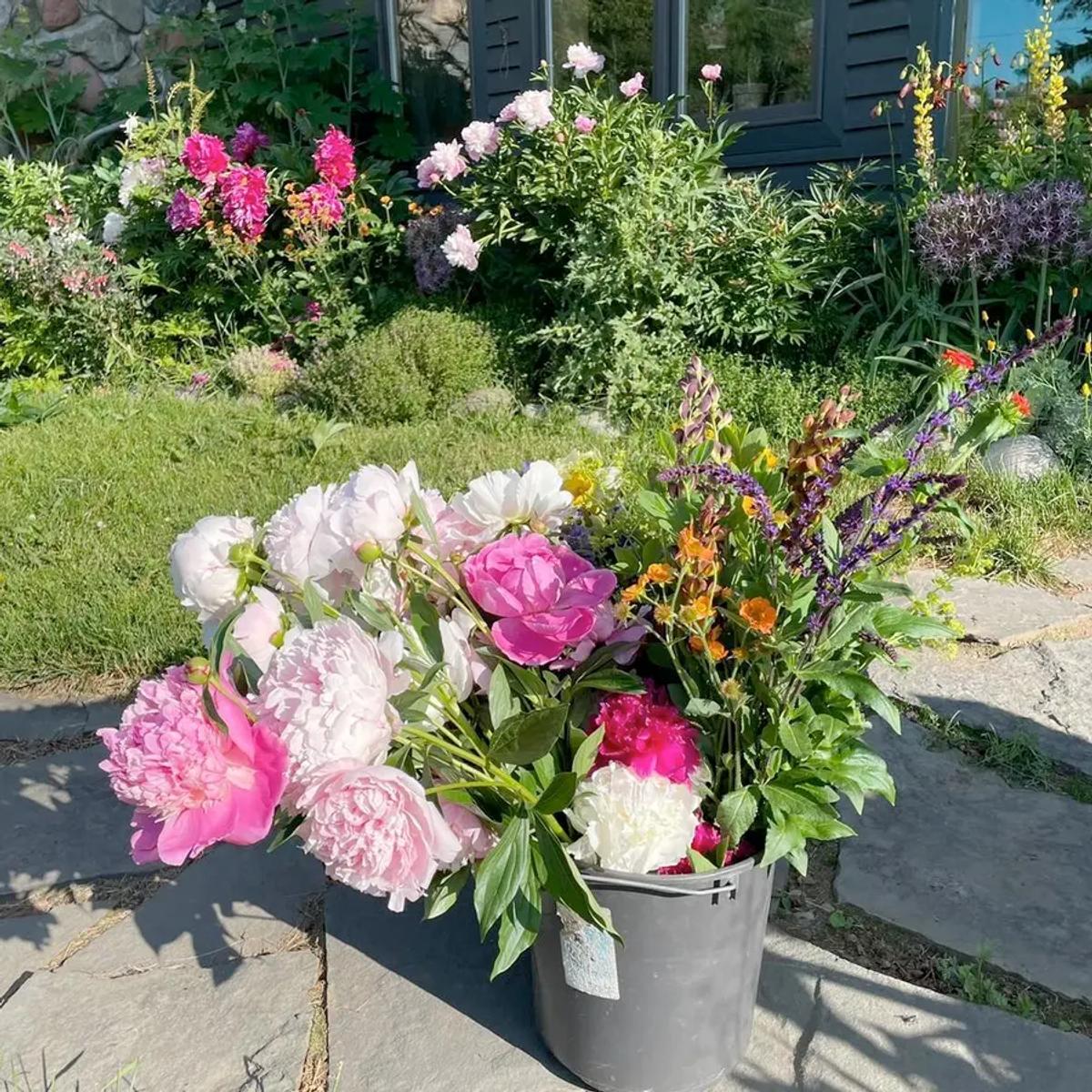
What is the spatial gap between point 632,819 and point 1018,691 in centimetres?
156

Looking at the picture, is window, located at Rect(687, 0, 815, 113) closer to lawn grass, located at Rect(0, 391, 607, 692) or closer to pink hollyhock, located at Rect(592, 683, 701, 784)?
lawn grass, located at Rect(0, 391, 607, 692)

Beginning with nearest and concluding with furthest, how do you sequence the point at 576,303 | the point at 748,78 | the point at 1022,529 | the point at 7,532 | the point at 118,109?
1. the point at 1022,529
2. the point at 7,532
3. the point at 576,303
4. the point at 748,78
5. the point at 118,109

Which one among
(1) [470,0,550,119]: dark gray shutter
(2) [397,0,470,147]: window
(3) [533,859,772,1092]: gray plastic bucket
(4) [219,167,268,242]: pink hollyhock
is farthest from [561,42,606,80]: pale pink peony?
(3) [533,859,772,1092]: gray plastic bucket

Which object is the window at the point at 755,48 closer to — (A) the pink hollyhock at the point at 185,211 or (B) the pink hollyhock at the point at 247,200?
(B) the pink hollyhock at the point at 247,200

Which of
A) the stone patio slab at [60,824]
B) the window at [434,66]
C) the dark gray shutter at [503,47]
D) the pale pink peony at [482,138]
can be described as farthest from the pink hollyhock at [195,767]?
the window at [434,66]

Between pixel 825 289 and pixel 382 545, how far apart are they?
12.2 feet

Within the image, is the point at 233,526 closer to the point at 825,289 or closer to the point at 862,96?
the point at 825,289

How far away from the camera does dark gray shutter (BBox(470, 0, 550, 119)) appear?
19.7ft

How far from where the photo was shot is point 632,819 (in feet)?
3.93

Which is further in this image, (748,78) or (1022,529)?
(748,78)

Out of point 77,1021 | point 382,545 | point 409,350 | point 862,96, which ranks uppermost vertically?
point 862,96

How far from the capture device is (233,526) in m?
1.25

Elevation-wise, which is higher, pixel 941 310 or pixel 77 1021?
pixel 941 310

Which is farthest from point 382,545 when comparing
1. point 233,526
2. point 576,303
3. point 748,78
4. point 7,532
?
point 748,78
